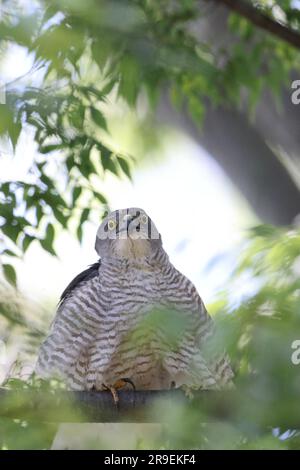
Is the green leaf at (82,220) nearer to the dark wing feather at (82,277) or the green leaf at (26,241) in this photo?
the green leaf at (26,241)

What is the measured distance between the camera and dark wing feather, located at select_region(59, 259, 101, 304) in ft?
16.0

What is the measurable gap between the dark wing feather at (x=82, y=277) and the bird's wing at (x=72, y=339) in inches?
4.5

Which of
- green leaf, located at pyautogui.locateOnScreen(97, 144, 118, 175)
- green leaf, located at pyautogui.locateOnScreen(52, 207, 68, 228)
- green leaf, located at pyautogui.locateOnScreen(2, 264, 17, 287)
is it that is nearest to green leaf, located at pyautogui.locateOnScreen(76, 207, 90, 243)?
green leaf, located at pyautogui.locateOnScreen(52, 207, 68, 228)

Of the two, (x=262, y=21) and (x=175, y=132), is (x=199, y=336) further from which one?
(x=175, y=132)

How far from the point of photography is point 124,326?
4.60m

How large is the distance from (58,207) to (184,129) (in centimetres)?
463

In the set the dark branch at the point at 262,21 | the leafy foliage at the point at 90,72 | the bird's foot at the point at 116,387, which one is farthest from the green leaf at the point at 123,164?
the bird's foot at the point at 116,387

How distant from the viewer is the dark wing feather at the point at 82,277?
488 cm

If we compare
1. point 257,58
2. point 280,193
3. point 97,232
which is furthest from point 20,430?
point 280,193

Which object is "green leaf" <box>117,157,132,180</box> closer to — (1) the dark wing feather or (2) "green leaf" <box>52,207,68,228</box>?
(2) "green leaf" <box>52,207,68,228</box>

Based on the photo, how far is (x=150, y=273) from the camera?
4.81m

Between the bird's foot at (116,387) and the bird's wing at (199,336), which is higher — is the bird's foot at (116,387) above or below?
below
